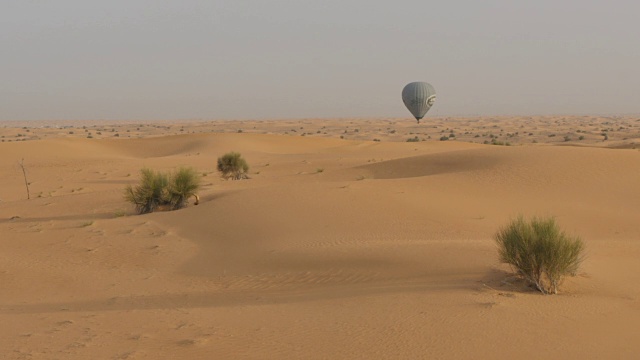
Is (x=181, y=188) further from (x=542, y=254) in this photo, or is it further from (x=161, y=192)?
(x=542, y=254)

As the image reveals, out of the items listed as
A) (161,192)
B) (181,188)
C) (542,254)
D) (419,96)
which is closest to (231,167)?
(181,188)

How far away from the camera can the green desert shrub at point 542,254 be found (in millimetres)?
9664

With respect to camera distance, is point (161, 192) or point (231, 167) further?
point (231, 167)

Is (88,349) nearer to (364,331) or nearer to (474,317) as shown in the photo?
(364,331)

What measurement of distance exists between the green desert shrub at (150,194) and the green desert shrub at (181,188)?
19cm

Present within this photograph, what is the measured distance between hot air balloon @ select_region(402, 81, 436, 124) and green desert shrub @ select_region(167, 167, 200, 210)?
52466 millimetres

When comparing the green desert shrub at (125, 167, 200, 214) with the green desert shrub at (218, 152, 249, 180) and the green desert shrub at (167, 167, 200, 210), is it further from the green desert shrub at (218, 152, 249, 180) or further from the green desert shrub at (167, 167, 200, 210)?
the green desert shrub at (218, 152, 249, 180)

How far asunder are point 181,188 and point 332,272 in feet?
32.0

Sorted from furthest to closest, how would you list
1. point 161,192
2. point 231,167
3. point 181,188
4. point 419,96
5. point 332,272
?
1. point 419,96
2. point 231,167
3. point 181,188
4. point 161,192
5. point 332,272

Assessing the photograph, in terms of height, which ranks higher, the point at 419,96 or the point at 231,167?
the point at 419,96

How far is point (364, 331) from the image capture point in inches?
321

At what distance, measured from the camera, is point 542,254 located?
966 cm

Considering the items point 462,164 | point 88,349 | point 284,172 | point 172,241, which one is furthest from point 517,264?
point 284,172

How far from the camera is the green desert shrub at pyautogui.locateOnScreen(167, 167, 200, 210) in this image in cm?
2006
